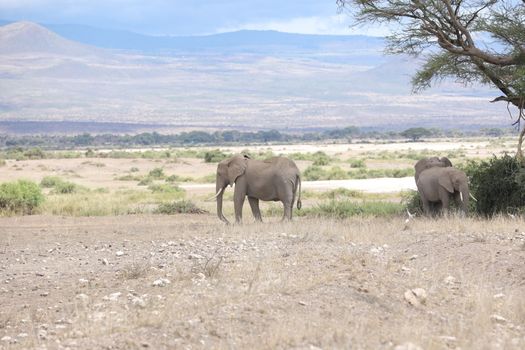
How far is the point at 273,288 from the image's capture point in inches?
416

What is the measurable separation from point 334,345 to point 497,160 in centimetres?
1309

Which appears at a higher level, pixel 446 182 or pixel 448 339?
pixel 446 182

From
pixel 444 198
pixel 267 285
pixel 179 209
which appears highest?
pixel 267 285

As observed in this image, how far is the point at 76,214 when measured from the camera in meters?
24.1

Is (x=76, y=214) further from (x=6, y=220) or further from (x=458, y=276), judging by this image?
(x=458, y=276)

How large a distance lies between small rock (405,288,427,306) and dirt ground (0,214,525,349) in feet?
0.05

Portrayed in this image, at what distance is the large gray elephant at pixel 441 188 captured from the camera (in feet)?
62.4

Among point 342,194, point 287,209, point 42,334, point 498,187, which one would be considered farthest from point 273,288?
point 342,194

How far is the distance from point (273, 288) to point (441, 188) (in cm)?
944

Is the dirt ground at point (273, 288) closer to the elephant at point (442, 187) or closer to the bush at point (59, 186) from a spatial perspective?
the elephant at point (442, 187)

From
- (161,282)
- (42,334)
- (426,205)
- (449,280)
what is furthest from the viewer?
(426,205)

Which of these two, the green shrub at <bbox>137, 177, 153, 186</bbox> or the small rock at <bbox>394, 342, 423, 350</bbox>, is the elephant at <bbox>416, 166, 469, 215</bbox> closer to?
the small rock at <bbox>394, 342, 423, 350</bbox>

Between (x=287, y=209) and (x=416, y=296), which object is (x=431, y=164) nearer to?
(x=287, y=209)

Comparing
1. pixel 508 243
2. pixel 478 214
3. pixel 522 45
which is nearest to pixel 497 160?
pixel 478 214
